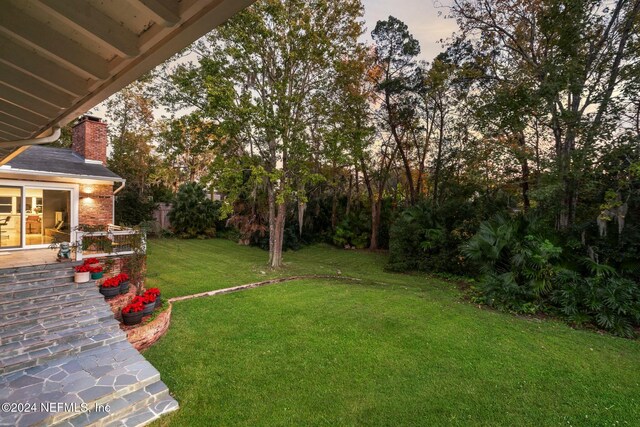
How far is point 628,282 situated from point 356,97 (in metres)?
10.1

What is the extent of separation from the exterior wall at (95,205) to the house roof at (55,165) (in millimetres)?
537

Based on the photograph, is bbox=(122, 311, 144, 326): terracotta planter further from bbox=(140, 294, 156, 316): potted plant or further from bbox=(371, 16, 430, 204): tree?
bbox=(371, 16, 430, 204): tree

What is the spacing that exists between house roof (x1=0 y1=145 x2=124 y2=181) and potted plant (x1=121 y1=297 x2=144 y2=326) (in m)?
5.67

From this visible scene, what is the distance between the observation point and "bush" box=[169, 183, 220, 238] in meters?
17.3

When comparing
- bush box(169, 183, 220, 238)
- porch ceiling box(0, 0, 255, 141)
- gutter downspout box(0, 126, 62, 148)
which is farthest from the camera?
bush box(169, 183, 220, 238)

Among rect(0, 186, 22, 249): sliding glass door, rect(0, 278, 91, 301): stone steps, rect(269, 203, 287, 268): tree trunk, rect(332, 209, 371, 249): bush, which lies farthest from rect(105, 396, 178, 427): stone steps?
rect(332, 209, 371, 249): bush

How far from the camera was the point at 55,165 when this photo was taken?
28.1 feet

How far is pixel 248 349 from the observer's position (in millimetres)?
4785

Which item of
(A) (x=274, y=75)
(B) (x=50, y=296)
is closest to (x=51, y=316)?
(B) (x=50, y=296)

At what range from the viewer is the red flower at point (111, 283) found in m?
5.50

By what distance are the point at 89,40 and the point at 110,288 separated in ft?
18.0

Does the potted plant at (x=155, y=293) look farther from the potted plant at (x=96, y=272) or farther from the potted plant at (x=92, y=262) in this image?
the potted plant at (x=92, y=262)

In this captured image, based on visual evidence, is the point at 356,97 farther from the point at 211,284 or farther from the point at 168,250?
the point at 168,250

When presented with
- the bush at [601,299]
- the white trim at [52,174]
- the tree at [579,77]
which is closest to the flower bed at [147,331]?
the white trim at [52,174]
